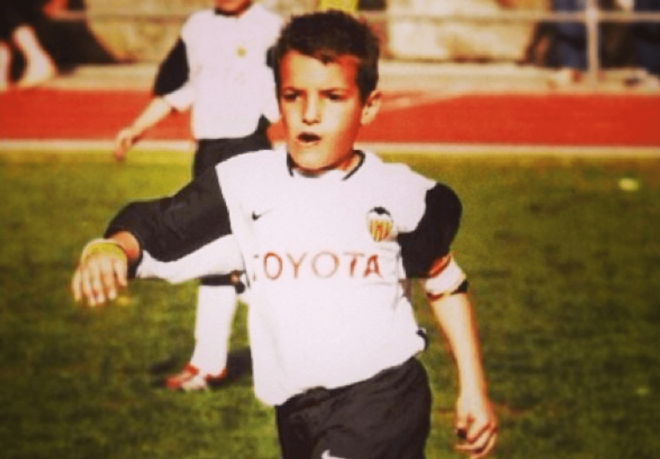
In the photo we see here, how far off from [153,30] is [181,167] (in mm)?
5980

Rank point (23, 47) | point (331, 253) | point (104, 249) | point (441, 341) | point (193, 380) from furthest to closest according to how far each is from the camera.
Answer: point (23, 47) < point (441, 341) < point (193, 380) < point (331, 253) < point (104, 249)

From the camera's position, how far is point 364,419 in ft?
13.7

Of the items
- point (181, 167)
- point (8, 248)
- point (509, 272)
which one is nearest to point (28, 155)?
point (181, 167)

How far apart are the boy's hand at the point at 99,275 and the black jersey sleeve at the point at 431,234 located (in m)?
0.77

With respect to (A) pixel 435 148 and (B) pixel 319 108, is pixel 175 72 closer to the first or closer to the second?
(B) pixel 319 108

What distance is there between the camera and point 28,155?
14.5 metres

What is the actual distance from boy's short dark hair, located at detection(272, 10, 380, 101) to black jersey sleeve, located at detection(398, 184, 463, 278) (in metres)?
0.32

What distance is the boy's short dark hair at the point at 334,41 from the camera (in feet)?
13.3

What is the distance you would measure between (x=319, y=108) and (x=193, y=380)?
3539mm

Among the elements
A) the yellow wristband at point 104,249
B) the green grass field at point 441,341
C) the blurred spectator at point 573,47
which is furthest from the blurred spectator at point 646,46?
the yellow wristband at point 104,249

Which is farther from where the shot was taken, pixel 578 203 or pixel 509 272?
pixel 578 203

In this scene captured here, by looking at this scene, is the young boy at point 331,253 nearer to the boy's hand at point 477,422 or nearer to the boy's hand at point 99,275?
the boy's hand at point 477,422

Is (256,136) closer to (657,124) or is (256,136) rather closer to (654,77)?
(657,124)

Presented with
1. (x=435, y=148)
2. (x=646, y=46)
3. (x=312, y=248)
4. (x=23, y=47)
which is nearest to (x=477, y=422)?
(x=312, y=248)
